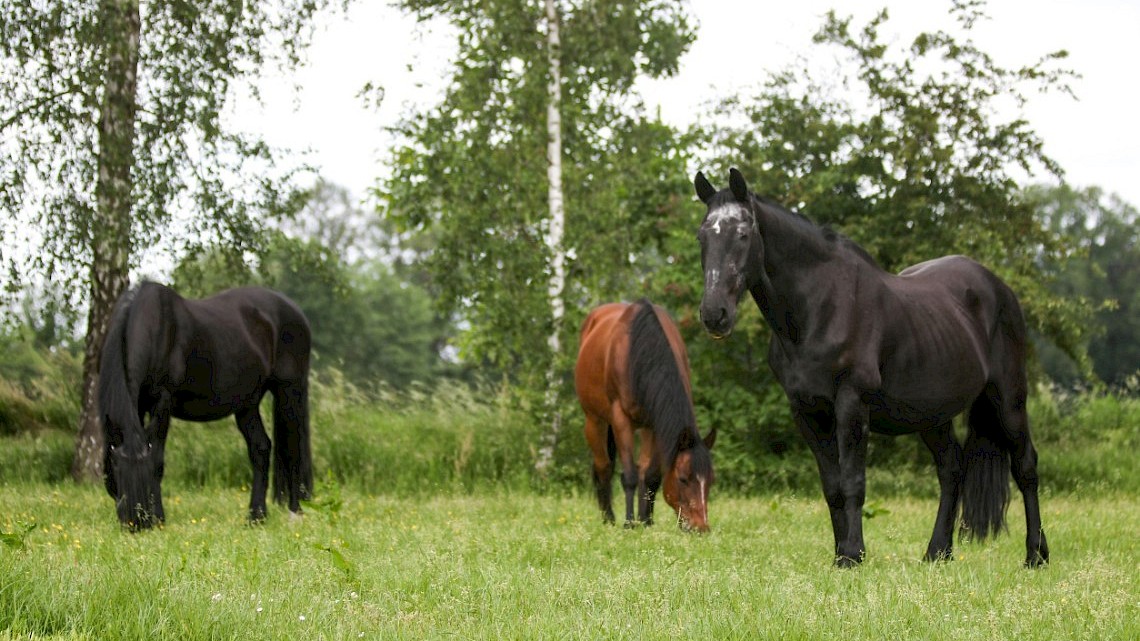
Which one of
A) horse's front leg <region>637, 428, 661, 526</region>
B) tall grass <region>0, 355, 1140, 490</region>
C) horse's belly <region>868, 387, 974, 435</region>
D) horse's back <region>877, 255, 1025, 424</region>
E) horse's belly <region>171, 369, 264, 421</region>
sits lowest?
tall grass <region>0, 355, 1140, 490</region>

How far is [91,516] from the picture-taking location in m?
9.59

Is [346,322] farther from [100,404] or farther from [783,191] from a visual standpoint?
[100,404]

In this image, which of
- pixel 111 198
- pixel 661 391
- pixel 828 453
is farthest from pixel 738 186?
pixel 111 198

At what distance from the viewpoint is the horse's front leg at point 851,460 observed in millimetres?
6227

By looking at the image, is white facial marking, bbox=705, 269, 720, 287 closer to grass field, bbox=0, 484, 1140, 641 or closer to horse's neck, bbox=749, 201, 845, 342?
horse's neck, bbox=749, 201, 845, 342

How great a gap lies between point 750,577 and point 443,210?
1061cm

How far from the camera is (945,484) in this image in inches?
285

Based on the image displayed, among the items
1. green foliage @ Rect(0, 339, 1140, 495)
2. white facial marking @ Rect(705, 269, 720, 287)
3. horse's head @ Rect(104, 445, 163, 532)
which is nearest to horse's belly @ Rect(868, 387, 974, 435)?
white facial marking @ Rect(705, 269, 720, 287)

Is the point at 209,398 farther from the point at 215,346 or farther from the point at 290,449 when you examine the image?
the point at 290,449

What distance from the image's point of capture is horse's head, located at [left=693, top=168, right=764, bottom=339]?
19.4 feet

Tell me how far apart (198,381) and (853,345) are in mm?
A: 5517

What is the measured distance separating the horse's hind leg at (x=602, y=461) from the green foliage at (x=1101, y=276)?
109 feet

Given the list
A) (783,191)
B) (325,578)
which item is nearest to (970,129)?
(783,191)

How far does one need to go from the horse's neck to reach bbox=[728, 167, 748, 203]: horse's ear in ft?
0.56
